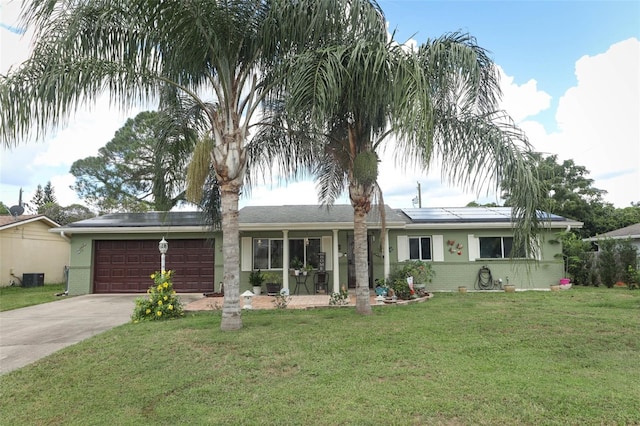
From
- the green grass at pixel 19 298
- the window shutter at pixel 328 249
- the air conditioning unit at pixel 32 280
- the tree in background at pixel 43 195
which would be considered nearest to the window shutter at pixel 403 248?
the window shutter at pixel 328 249

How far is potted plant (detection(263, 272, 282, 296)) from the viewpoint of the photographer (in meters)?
12.6

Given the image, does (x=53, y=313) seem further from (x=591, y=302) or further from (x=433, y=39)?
(x=591, y=302)

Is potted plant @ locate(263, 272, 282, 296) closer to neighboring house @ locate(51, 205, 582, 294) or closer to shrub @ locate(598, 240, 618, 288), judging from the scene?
neighboring house @ locate(51, 205, 582, 294)

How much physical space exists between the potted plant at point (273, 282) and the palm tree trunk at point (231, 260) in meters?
5.82

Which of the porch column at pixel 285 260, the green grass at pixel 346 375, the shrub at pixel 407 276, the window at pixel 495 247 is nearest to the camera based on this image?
the green grass at pixel 346 375

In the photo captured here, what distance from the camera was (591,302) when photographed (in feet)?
31.8

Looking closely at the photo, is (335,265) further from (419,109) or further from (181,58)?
(419,109)

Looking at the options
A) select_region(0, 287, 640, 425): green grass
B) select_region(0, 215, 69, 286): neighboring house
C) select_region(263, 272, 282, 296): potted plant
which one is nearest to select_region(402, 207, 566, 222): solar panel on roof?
select_region(263, 272, 282, 296): potted plant

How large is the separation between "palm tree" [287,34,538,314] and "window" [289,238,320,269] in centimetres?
540

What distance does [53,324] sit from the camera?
27.5 feet

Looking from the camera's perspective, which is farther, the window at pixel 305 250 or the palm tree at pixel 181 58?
the window at pixel 305 250

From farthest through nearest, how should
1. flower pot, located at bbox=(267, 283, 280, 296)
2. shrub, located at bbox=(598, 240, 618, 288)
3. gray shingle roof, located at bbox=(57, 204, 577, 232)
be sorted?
shrub, located at bbox=(598, 240, 618, 288), flower pot, located at bbox=(267, 283, 280, 296), gray shingle roof, located at bbox=(57, 204, 577, 232)

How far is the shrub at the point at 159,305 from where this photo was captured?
27.2ft

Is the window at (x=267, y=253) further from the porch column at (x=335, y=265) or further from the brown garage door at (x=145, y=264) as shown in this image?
the porch column at (x=335, y=265)
